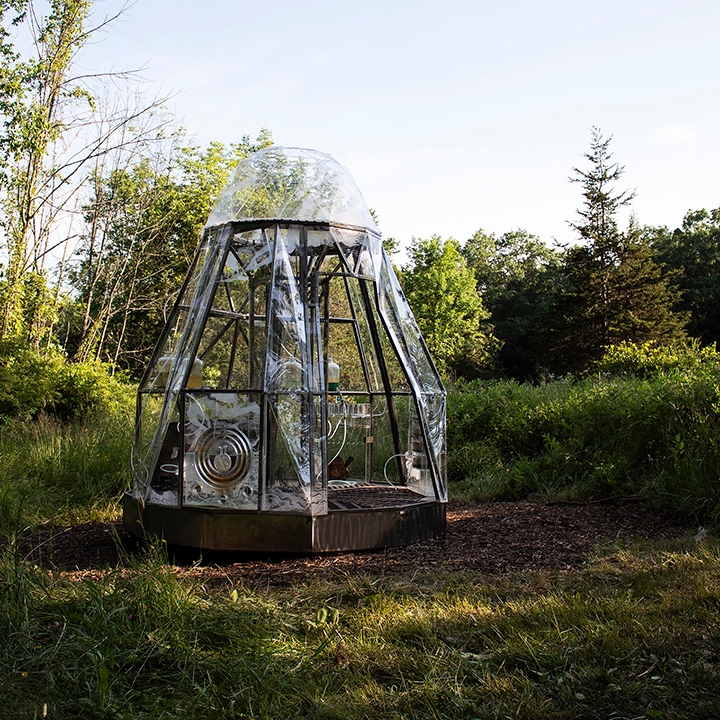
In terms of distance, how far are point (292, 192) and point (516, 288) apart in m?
36.1

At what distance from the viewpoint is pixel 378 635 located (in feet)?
10.2

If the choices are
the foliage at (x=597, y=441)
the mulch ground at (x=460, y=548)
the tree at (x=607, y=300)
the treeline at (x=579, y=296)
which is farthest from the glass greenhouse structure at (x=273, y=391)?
the tree at (x=607, y=300)

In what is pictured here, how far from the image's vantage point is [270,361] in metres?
4.62

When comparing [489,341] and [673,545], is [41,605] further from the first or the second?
[489,341]

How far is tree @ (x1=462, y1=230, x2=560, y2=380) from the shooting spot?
111ft

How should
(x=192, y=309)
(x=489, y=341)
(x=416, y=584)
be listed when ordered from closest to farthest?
(x=416, y=584) → (x=192, y=309) → (x=489, y=341)

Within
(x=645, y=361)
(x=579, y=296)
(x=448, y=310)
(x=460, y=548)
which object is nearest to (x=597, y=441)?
(x=460, y=548)

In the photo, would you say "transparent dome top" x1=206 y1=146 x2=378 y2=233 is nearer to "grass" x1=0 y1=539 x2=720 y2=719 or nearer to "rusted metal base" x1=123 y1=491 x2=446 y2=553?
"rusted metal base" x1=123 y1=491 x2=446 y2=553

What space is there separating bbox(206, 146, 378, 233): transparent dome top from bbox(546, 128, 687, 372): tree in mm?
20774

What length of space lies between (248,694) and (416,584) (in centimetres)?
149

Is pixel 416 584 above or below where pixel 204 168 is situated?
below

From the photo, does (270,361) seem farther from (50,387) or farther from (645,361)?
(645,361)

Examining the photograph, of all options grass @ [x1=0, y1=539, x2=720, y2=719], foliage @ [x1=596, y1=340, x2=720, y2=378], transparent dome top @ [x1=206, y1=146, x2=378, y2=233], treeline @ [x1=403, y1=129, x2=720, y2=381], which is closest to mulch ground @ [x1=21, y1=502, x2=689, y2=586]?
grass @ [x1=0, y1=539, x2=720, y2=719]

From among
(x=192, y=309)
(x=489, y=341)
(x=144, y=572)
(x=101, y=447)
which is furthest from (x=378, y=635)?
(x=489, y=341)
